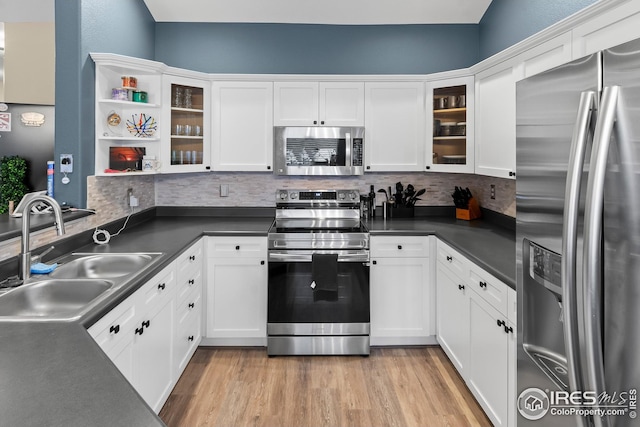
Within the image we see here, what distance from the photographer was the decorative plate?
3213mm

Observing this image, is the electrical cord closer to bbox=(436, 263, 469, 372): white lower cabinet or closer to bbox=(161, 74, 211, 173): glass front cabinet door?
bbox=(161, 74, 211, 173): glass front cabinet door

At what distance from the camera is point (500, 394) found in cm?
215

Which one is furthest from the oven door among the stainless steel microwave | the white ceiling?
the white ceiling

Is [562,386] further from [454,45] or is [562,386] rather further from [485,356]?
[454,45]

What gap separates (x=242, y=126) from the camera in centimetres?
377

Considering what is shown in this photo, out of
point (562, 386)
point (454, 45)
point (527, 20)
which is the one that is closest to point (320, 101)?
point (454, 45)

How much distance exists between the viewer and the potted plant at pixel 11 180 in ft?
10.8

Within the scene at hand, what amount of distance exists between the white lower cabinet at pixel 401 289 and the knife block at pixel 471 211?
71 cm

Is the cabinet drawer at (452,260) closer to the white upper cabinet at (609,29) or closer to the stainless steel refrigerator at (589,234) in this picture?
the white upper cabinet at (609,29)

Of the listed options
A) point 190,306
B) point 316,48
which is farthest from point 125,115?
point 316,48

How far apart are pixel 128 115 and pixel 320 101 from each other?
1533 millimetres

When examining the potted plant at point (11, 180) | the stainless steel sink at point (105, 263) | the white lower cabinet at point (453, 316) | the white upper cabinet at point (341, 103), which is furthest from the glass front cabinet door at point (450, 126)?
the potted plant at point (11, 180)

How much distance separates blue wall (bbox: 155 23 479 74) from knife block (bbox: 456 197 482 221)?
1.27 meters

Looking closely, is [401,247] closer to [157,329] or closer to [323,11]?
[157,329]
